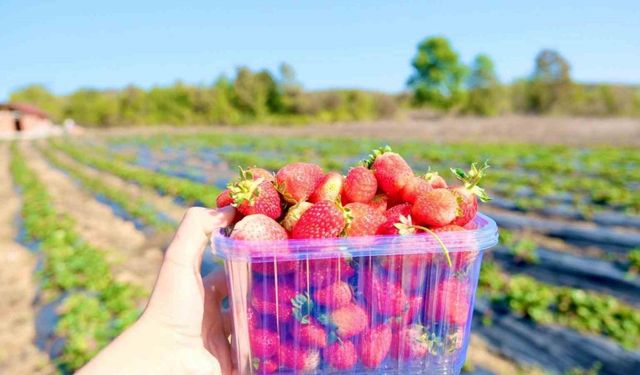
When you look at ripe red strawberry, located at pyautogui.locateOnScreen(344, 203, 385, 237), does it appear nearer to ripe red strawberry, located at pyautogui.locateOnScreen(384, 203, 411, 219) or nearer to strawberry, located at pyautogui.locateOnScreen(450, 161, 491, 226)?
ripe red strawberry, located at pyautogui.locateOnScreen(384, 203, 411, 219)

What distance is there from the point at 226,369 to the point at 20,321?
14.1 ft

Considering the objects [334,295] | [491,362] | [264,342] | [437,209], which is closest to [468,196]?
[437,209]

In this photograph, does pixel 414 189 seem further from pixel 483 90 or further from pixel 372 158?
pixel 483 90

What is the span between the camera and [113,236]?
760 cm

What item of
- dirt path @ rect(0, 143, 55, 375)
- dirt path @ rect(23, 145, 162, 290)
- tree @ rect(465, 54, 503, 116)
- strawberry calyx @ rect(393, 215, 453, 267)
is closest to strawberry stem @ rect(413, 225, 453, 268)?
strawberry calyx @ rect(393, 215, 453, 267)

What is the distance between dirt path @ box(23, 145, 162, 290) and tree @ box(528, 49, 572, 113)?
1396 inches

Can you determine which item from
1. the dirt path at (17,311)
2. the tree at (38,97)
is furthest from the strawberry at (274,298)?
the tree at (38,97)

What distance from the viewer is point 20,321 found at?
187 inches

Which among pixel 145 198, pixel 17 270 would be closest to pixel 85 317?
pixel 17 270

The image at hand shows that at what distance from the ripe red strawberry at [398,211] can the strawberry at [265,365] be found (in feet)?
1.63

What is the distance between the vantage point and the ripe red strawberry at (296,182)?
138 cm

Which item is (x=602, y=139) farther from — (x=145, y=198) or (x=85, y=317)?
(x=85, y=317)

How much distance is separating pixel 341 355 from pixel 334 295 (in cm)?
18

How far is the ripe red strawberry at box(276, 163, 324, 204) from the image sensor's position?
4.54 feet
